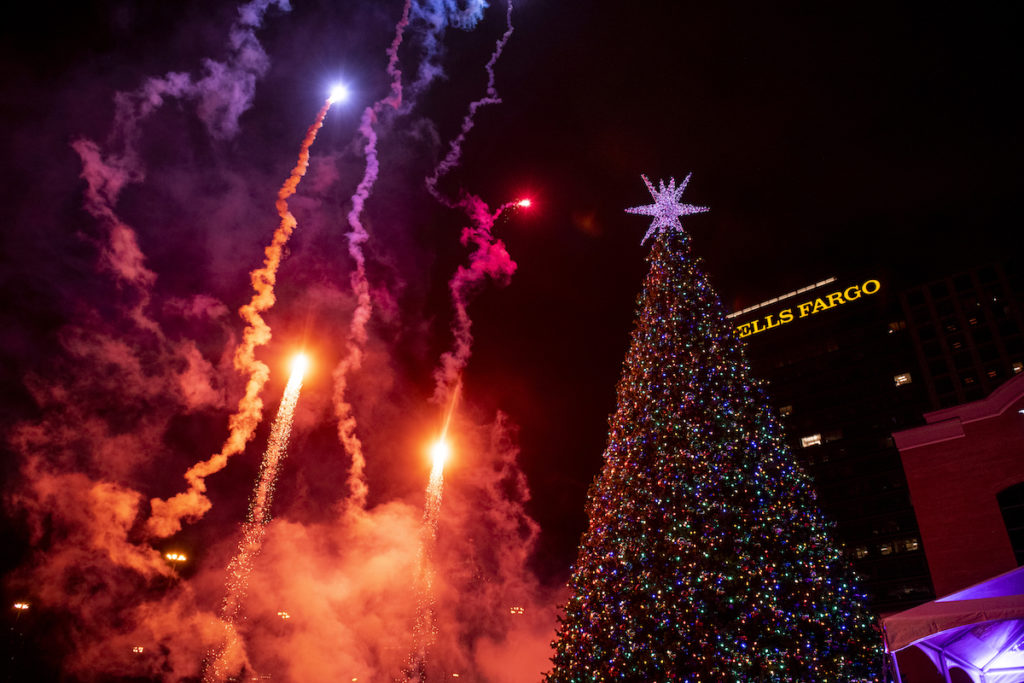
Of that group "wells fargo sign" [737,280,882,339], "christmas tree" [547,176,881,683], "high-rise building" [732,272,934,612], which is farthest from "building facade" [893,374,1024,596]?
"wells fargo sign" [737,280,882,339]

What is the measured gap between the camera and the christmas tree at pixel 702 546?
8.77 metres

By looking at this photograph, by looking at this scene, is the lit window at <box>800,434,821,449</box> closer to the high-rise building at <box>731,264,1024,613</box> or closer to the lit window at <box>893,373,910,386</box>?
the high-rise building at <box>731,264,1024,613</box>

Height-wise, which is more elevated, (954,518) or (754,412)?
(754,412)

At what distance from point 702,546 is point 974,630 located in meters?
4.10

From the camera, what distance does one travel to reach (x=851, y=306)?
78.8 m

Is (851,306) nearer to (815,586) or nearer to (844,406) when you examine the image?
(844,406)

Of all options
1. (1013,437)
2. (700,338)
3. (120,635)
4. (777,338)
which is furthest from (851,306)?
(120,635)

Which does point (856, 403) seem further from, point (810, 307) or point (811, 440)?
point (810, 307)

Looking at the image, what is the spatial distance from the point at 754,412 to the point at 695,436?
138 centimetres

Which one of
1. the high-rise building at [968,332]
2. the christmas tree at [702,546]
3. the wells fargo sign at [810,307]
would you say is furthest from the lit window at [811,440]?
the christmas tree at [702,546]

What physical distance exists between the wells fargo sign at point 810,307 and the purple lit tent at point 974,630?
7012 cm

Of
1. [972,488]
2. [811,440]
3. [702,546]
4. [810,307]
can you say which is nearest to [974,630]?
[702,546]

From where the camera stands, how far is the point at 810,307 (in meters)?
82.4

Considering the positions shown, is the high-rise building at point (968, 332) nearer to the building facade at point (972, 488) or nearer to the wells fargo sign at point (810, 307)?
the wells fargo sign at point (810, 307)
